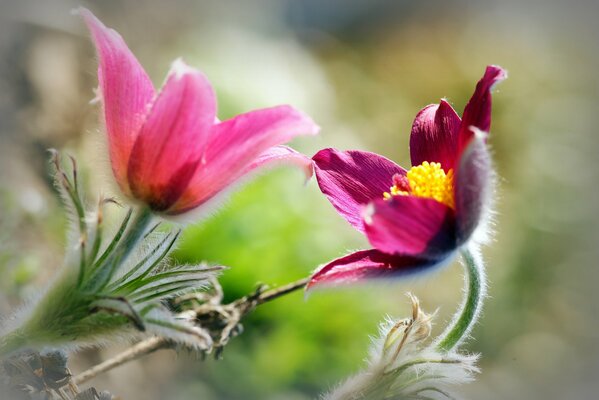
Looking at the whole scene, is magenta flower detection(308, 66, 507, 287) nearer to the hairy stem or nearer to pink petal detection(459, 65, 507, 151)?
pink petal detection(459, 65, 507, 151)

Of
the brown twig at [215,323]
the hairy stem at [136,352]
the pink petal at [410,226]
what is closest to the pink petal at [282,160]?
the pink petal at [410,226]

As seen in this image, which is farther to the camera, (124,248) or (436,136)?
(436,136)

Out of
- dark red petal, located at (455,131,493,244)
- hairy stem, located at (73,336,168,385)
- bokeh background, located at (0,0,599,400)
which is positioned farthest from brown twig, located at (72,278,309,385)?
dark red petal, located at (455,131,493,244)

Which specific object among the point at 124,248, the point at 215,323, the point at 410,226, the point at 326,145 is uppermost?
the point at 410,226

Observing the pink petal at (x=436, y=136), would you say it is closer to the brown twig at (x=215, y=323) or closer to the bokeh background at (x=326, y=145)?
the bokeh background at (x=326, y=145)

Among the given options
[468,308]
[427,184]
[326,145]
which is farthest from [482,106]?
[326,145]

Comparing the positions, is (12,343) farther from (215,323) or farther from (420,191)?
(420,191)
